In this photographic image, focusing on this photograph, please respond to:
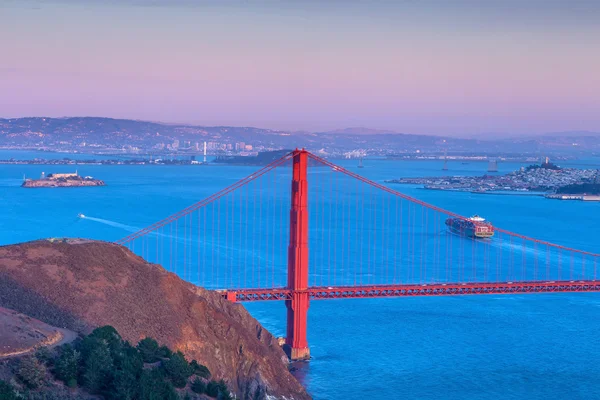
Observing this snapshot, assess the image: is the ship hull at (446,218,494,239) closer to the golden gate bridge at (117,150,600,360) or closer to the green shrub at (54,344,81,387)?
the golden gate bridge at (117,150,600,360)

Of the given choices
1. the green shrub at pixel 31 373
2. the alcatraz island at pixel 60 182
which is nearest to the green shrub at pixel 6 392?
the green shrub at pixel 31 373

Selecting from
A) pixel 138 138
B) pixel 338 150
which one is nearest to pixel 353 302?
pixel 338 150

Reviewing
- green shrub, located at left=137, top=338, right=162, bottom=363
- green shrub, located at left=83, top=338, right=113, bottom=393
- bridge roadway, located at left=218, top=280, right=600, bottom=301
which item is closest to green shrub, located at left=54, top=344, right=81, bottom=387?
green shrub, located at left=83, top=338, right=113, bottom=393

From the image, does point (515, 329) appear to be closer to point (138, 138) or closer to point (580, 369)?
point (580, 369)

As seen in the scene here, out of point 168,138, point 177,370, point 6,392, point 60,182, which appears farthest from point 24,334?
point 168,138

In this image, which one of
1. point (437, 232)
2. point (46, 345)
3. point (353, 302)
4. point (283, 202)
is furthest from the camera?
point (283, 202)

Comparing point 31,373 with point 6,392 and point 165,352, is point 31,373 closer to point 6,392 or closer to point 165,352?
point 6,392
